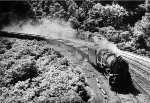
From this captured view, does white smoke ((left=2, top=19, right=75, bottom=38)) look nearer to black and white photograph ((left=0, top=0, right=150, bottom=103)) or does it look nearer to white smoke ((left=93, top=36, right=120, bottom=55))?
black and white photograph ((left=0, top=0, right=150, bottom=103))

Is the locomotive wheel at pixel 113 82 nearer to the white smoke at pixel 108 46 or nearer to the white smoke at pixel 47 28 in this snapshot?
the white smoke at pixel 108 46

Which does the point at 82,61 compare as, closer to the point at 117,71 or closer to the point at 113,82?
the point at 113,82

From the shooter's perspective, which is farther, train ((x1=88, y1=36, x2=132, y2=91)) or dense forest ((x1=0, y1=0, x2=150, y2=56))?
dense forest ((x1=0, y1=0, x2=150, y2=56))

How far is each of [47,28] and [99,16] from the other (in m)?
13.6

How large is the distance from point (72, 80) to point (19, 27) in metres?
41.2

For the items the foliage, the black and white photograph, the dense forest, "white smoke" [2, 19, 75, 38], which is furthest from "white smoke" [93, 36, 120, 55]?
"white smoke" [2, 19, 75, 38]

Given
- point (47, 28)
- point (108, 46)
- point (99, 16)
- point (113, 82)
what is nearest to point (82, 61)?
point (108, 46)

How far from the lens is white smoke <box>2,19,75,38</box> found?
48.5 metres

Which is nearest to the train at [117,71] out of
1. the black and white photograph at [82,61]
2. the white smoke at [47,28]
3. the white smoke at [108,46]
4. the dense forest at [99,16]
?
the black and white photograph at [82,61]

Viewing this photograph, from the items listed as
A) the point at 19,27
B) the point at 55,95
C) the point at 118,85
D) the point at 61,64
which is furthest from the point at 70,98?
the point at 19,27

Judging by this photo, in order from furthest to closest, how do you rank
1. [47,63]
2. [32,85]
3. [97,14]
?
[97,14] → [47,63] → [32,85]

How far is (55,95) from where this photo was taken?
16062 mm

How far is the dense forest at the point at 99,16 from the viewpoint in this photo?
38862mm

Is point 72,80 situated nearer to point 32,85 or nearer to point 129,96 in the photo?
point 32,85
